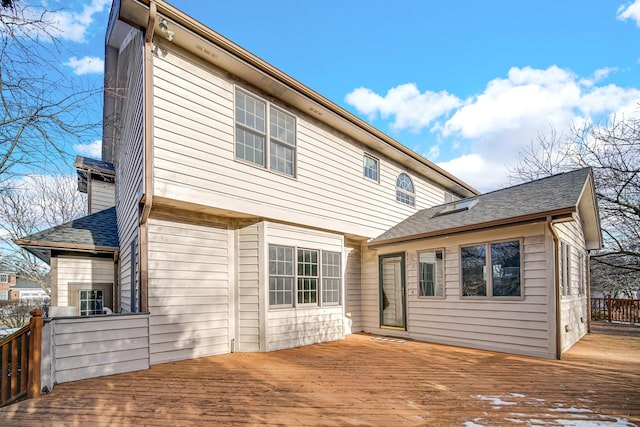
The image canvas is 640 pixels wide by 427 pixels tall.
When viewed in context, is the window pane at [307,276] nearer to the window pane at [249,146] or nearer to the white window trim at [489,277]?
the window pane at [249,146]

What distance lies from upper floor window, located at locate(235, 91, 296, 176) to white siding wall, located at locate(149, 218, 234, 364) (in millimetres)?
1650

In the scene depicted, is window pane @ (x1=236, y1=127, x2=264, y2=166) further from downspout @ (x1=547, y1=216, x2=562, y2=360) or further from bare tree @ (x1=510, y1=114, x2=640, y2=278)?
bare tree @ (x1=510, y1=114, x2=640, y2=278)

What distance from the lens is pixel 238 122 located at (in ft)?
22.5

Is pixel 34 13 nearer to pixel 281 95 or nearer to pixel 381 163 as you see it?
pixel 281 95

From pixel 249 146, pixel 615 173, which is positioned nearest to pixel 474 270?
pixel 249 146

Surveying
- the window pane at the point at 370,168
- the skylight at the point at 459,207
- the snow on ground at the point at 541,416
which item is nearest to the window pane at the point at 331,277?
the window pane at the point at 370,168

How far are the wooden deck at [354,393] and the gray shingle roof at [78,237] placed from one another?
419 centimetres

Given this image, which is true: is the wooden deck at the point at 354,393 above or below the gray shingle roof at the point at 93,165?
below

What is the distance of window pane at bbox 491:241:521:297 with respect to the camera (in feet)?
23.1

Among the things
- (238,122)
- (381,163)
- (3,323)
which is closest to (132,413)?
(238,122)

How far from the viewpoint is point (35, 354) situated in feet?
13.9

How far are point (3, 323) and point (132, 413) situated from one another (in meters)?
14.7

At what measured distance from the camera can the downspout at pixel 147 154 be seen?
536cm

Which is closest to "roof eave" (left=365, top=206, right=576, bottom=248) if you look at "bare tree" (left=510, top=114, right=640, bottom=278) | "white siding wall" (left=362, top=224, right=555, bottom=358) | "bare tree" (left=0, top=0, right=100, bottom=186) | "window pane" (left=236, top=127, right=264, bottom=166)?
"white siding wall" (left=362, top=224, right=555, bottom=358)
